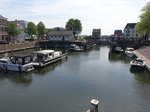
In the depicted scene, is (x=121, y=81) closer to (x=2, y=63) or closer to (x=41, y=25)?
(x=2, y=63)

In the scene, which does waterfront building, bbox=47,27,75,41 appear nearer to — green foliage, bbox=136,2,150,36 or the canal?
green foliage, bbox=136,2,150,36

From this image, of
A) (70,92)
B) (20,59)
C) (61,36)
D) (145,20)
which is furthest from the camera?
(61,36)

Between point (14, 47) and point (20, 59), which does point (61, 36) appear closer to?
point (14, 47)

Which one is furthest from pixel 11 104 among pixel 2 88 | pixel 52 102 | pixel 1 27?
pixel 1 27

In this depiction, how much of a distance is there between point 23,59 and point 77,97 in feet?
48.5

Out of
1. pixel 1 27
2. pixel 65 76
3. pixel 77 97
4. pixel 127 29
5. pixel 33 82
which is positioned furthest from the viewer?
pixel 127 29

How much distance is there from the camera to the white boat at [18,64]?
3016cm

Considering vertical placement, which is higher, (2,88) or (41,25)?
(41,25)

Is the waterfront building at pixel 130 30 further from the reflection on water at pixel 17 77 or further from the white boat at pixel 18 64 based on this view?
the reflection on water at pixel 17 77

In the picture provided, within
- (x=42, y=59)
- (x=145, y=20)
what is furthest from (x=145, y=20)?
(x=42, y=59)

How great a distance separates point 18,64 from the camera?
30500 millimetres

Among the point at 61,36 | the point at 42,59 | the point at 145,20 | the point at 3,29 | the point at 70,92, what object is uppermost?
the point at 145,20

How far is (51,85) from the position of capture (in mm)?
24219

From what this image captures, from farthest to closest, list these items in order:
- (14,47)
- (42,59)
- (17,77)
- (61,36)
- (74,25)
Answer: (74,25), (61,36), (14,47), (42,59), (17,77)
